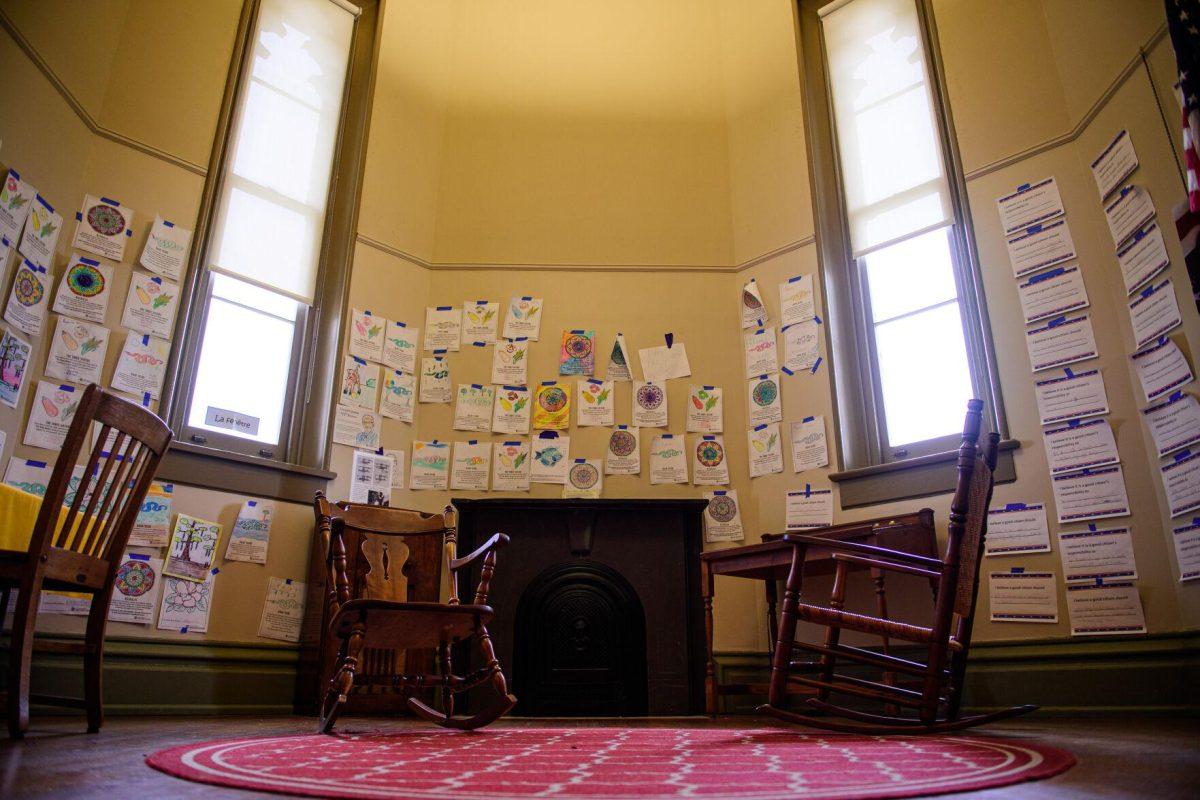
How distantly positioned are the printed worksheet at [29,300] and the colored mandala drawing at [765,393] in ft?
10.9

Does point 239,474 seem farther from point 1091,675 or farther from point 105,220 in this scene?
point 1091,675

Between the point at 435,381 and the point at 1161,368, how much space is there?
3356 mm

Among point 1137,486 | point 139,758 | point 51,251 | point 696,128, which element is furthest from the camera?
point 696,128

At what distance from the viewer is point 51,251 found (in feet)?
10.6

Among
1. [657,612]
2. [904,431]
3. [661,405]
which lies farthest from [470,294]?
[904,431]

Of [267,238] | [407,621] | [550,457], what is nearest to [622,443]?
[550,457]

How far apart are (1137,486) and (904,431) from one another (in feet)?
3.40

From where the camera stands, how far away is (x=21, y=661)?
71.4 inches

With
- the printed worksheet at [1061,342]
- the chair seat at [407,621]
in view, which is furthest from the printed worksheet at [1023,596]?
the chair seat at [407,621]

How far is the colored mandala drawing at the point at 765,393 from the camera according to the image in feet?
13.8

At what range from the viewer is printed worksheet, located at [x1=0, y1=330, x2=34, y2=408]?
9.61 ft

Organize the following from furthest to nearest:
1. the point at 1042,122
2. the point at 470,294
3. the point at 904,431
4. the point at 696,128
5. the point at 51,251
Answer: the point at 696,128
the point at 470,294
the point at 904,431
the point at 1042,122
the point at 51,251

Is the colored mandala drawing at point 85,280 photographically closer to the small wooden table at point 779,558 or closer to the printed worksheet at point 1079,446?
the small wooden table at point 779,558

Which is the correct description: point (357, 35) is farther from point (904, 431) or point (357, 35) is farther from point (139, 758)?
point (139, 758)
